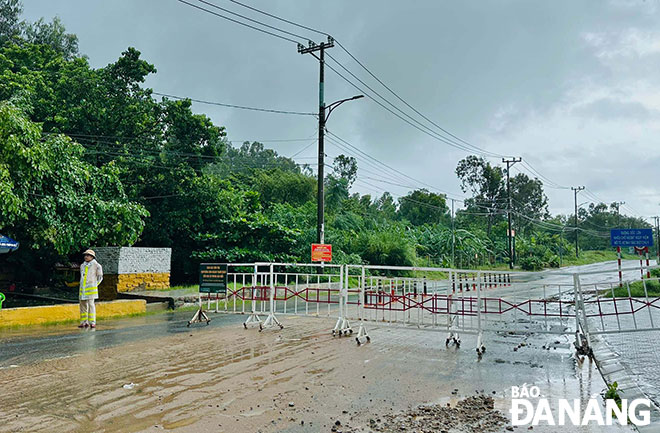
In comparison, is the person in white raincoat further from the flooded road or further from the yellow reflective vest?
the flooded road

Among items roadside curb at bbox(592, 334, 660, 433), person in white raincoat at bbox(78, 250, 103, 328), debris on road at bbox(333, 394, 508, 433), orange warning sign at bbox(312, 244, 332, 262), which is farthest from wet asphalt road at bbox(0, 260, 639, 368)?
orange warning sign at bbox(312, 244, 332, 262)

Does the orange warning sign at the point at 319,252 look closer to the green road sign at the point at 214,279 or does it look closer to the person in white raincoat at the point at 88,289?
the green road sign at the point at 214,279

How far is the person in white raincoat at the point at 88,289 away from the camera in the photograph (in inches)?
455

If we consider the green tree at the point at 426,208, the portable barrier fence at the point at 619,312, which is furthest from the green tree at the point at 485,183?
the portable barrier fence at the point at 619,312

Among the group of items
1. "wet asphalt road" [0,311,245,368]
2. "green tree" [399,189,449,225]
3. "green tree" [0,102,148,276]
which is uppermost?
"green tree" [399,189,449,225]

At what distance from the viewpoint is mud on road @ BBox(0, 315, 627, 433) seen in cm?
518

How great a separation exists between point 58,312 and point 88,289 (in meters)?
1.65

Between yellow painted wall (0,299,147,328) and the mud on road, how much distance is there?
3877 mm

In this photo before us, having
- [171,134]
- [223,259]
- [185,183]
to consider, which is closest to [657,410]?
[223,259]

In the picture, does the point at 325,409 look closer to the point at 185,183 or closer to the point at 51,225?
the point at 51,225

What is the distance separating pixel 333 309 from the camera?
1592 centimetres

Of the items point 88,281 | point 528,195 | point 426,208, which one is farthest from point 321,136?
point 528,195

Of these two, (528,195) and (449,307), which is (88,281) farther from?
(528,195)

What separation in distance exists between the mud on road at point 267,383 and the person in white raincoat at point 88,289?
8.21 ft
